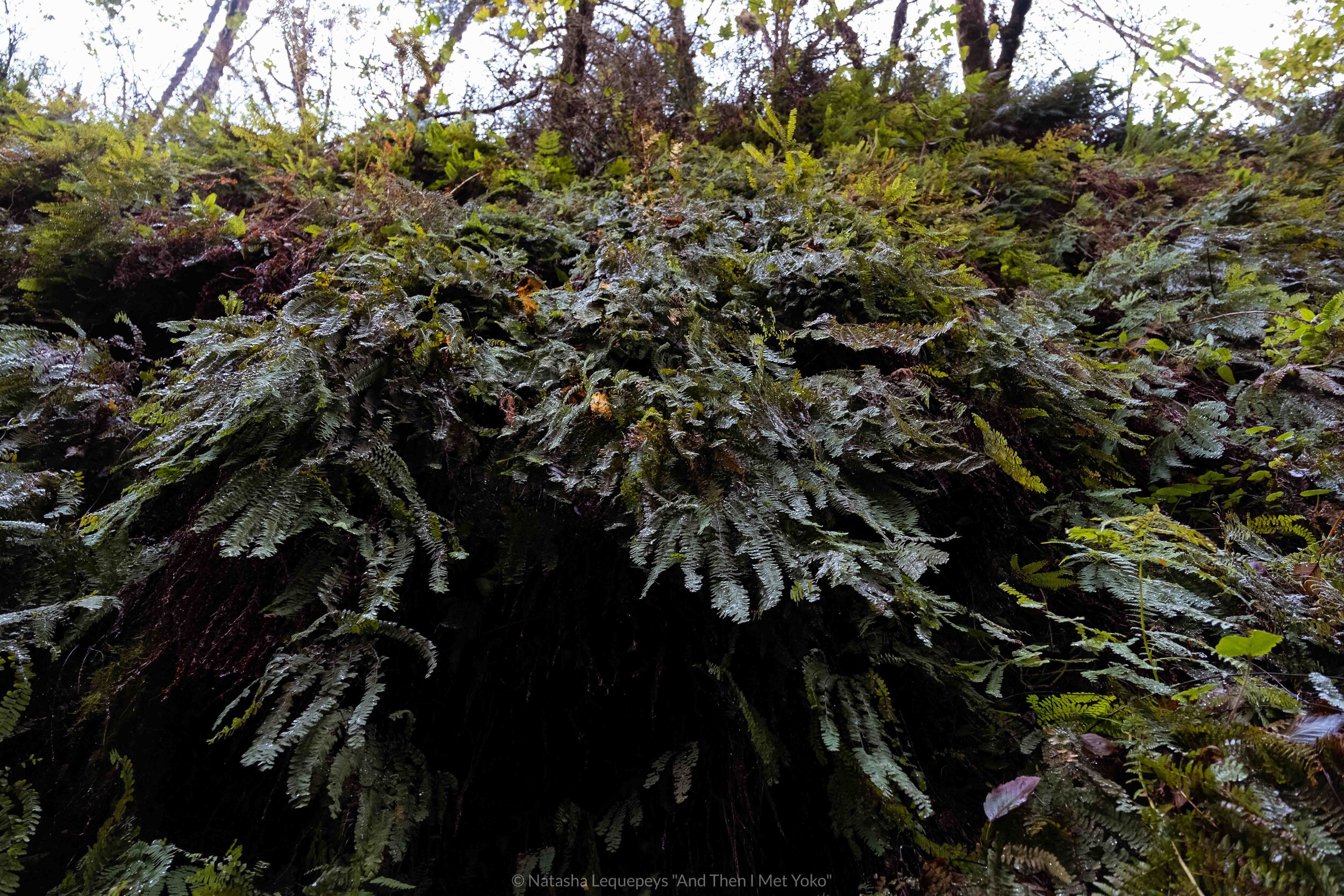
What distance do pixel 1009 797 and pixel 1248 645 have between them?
537 mm

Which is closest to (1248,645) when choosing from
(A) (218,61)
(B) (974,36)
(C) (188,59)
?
(B) (974,36)

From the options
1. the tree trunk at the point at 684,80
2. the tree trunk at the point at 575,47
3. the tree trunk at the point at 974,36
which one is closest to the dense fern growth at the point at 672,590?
the tree trunk at the point at 684,80

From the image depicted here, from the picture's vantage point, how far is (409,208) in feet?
9.50

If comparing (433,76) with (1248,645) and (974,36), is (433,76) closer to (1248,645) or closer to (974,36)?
(974,36)

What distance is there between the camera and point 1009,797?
1223 mm

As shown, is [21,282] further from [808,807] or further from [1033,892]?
[1033,892]

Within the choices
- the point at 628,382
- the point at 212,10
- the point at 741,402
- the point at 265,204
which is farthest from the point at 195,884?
the point at 212,10

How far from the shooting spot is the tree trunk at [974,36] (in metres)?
6.02

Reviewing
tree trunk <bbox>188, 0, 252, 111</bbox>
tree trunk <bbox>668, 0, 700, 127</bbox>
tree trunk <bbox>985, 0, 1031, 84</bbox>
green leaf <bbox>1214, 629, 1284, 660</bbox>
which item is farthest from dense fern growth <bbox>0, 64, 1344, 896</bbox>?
tree trunk <bbox>188, 0, 252, 111</bbox>

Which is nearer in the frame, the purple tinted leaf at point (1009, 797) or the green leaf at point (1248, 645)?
the green leaf at point (1248, 645)

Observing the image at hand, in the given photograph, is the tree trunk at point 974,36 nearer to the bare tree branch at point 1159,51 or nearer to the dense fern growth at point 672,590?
the bare tree branch at point 1159,51

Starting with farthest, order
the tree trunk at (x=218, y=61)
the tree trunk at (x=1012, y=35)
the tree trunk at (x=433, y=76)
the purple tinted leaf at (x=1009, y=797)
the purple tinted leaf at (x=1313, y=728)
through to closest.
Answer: the tree trunk at (x=218, y=61)
the tree trunk at (x=1012, y=35)
the tree trunk at (x=433, y=76)
the purple tinted leaf at (x=1009, y=797)
the purple tinted leaf at (x=1313, y=728)

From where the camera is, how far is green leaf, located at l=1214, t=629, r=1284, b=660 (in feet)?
3.30

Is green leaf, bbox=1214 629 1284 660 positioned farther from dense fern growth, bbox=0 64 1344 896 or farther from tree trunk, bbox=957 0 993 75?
tree trunk, bbox=957 0 993 75
